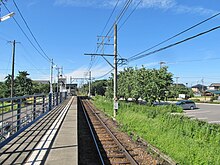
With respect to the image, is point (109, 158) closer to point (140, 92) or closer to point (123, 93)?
point (140, 92)

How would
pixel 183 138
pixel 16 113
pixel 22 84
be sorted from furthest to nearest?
pixel 22 84 < pixel 183 138 < pixel 16 113

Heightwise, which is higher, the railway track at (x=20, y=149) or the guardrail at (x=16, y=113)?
the guardrail at (x=16, y=113)

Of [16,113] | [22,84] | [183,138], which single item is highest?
[22,84]

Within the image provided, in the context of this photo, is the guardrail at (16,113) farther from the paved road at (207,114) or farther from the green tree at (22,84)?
the green tree at (22,84)

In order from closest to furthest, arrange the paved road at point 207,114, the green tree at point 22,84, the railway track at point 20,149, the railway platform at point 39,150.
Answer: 1. the railway track at point 20,149
2. the railway platform at point 39,150
3. the paved road at point 207,114
4. the green tree at point 22,84

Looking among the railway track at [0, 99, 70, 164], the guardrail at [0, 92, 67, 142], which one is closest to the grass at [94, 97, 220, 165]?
the railway track at [0, 99, 70, 164]

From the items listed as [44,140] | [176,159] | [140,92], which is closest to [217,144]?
[176,159]

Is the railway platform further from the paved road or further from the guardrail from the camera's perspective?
the paved road

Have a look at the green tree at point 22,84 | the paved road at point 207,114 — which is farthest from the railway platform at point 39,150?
the green tree at point 22,84

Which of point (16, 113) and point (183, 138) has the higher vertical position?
point (16, 113)

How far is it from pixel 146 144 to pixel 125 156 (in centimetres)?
224

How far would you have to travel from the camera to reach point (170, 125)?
12.6 meters

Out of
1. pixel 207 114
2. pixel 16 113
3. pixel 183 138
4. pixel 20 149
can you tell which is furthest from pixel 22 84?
pixel 20 149

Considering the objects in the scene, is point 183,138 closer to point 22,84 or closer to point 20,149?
point 20,149
